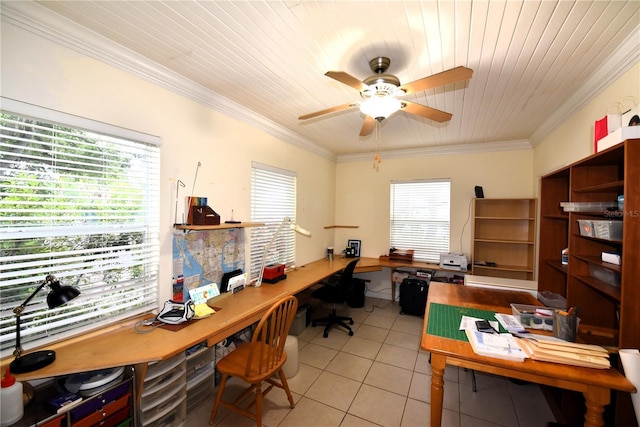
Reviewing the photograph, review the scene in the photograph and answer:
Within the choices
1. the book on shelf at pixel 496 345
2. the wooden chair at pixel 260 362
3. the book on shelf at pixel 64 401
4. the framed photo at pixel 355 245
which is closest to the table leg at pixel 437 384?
the book on shelf at pixel 496 345

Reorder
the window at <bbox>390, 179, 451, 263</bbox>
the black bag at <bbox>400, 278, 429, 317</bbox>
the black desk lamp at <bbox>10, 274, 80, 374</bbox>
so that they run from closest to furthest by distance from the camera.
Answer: the black desk lamp at <bbox>10, 274, 80, 374</bbox> < the black bag at <bbox>400, 278, 429, 317</bbox> < the window at <bbox>390, 179, 451, 263</bbox>

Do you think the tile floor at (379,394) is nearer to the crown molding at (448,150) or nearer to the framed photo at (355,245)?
the framed photo at (355,245)

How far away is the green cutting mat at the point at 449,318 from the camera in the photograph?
1.68m

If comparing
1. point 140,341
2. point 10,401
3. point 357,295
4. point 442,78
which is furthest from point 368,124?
point 357,295

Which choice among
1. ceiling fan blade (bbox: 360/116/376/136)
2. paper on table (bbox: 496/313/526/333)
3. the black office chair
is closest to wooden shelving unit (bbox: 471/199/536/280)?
the black office chair

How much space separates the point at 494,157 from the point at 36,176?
16.4 ft

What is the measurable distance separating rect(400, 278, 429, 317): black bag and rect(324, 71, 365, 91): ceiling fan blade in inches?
128

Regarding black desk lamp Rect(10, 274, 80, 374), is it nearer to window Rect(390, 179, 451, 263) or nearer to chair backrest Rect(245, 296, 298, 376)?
chair backrest Rect(245, 296, 298, 376)

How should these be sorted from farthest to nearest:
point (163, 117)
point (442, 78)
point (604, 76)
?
point (163, 117), point (604, 76), point (442, 78)

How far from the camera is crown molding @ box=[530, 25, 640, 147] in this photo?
1.57 meters

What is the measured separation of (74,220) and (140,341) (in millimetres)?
838

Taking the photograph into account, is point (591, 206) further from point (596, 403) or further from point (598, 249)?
point (596, 403)

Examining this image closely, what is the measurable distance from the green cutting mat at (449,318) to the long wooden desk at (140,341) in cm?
134

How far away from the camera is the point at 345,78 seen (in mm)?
1545
